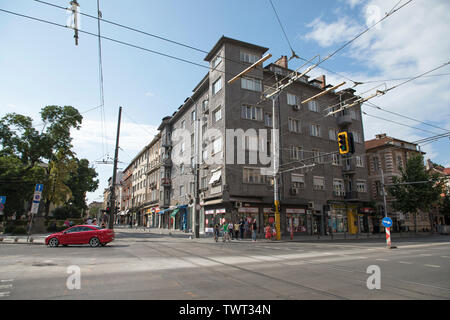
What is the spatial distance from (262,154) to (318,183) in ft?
30.7

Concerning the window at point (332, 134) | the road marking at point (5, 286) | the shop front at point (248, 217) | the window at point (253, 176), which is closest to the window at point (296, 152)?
the window at point (253, 176)

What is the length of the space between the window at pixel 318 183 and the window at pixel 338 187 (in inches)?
86.3

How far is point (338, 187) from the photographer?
35.0 meters

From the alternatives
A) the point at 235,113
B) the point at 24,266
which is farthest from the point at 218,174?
the point at 24,266

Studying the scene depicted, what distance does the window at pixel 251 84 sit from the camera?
96.8ft

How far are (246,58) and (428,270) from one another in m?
26.1

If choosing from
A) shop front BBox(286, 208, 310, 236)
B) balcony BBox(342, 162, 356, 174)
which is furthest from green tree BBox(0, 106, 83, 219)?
balcony BBox(342, 162, 356, 174)

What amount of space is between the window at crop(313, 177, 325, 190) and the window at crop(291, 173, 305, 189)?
77.6 inches

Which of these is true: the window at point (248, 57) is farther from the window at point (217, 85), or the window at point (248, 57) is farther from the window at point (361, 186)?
the window at point (361, 186)

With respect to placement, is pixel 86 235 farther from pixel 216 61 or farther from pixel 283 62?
pixel 283 62

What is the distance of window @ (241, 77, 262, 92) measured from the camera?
96.8ft

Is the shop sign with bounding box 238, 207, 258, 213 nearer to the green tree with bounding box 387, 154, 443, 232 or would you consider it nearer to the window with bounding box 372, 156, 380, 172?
the green tree with bounding box 387, 154, 443, 232
